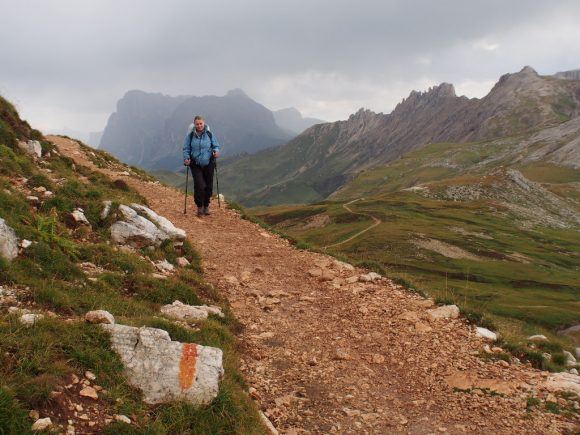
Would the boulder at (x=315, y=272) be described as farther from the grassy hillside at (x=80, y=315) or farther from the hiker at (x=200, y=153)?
the hiker at (x=200, y=153)

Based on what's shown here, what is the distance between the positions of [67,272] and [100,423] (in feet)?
17.1

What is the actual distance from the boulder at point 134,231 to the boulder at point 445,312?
9740 millimetres

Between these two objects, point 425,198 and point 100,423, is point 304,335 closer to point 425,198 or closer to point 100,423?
point 100,423

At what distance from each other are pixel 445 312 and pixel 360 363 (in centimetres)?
433

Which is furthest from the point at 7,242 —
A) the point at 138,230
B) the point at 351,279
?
the point at 351,279

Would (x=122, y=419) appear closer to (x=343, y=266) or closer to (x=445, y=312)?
Result: (x=445, y=312)

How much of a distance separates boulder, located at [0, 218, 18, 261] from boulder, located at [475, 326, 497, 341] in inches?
496

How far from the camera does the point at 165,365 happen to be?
25.5 ft

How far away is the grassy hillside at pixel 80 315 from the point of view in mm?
6285

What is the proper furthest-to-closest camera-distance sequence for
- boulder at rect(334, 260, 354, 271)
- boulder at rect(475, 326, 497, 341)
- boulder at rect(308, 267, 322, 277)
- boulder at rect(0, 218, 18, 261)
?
boulder at rect(334, 260, 354, 271) → boulder at rect(308, 267, 322, 277) → boulder at rect(475, 326, 497, 341) → boulder at rect(0, 218, 18, 261)

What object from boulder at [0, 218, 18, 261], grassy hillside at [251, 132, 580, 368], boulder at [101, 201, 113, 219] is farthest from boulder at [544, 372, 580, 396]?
grassy hillside at [251, 132, 580, 368]

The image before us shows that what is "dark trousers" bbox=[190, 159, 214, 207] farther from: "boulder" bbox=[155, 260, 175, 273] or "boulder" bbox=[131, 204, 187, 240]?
"boulder" bbox=[155, 260, 175, 273]

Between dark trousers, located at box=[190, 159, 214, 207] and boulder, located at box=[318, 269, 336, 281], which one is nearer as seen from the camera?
boulder, located at box=[318, 269, 336, 281]

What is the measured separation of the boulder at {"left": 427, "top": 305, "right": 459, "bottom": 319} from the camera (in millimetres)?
13898
